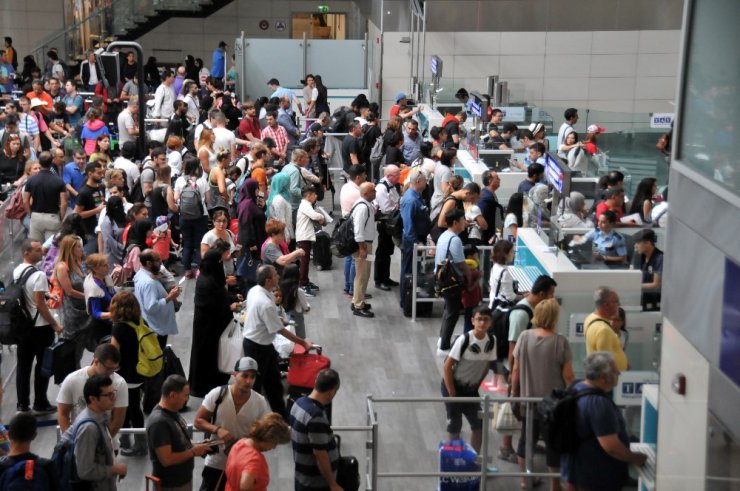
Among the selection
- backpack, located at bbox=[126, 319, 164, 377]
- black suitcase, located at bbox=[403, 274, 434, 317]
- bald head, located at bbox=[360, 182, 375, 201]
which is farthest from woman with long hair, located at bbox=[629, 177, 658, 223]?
backpack, located at bbox=[126, 319, 164, 377]

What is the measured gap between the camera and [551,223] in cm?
1038

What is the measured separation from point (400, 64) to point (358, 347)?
43.7 ft

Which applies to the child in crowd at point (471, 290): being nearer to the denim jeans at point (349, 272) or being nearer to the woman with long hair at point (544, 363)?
the denim jeans at point (349, 272)

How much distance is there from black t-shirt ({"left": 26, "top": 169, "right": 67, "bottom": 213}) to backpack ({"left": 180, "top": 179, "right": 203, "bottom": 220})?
138 centimetres

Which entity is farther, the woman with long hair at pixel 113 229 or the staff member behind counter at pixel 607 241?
the woman with long hair at pixel 113 229

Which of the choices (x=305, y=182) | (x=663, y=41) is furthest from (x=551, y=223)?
(x=663, y=41)

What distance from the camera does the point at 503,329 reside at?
29.1 ft

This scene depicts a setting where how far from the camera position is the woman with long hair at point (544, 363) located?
788 cm

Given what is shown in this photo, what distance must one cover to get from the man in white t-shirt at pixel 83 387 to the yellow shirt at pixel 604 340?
3.32 meters

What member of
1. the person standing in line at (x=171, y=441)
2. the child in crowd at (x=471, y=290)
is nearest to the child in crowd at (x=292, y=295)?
the child in crowd at (x=471, y=290)

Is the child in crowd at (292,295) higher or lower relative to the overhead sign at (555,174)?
lower

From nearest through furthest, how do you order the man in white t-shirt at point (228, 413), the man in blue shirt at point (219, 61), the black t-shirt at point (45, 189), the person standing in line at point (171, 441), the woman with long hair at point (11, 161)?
the person standing in line at point (171, 441) < the man in white t-shirt at point (228, 413) < the black t-shirt at point (45, 189) < the woman with long hair at point (11, 161) < the man in blue shirt at point (219, 61)

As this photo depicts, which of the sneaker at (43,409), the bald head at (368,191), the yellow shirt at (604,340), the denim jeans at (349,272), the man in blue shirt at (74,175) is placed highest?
the bald head at (368,191)

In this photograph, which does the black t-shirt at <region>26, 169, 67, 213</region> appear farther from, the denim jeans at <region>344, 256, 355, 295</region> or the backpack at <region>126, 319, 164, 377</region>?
the backpack at <region>126, 319, 164, 377</region>
